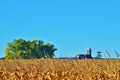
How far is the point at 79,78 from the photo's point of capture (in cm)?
743

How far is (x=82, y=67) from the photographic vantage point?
32.8 ft

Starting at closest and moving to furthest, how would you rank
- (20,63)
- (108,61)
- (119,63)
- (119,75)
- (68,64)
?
(119,75)
(119,63)
(108,61)
(68,64)
(20,63)

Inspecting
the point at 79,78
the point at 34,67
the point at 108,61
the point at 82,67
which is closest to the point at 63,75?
the point at 79,78

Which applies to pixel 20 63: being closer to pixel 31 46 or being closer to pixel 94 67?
pixel 94 67

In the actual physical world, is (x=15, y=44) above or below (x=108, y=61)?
above

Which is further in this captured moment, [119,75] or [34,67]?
[34,67]

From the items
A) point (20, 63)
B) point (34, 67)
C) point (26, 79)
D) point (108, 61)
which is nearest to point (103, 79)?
point (108, 61)

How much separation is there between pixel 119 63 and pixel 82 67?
2692mm

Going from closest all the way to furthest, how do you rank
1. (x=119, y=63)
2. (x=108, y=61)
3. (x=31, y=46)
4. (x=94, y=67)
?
(x=119, y=63)
(x=108, y=61)
(x=94, y=67)
(x=31, y=46)

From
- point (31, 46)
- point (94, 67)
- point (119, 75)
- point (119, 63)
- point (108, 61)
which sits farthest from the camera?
point (31, 46)

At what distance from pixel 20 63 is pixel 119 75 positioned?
4078 millimetres

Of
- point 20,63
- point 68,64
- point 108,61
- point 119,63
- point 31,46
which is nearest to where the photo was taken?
point 119,63

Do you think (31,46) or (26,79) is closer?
(26,79)

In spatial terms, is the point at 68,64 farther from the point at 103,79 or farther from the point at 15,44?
the point at 15,44
